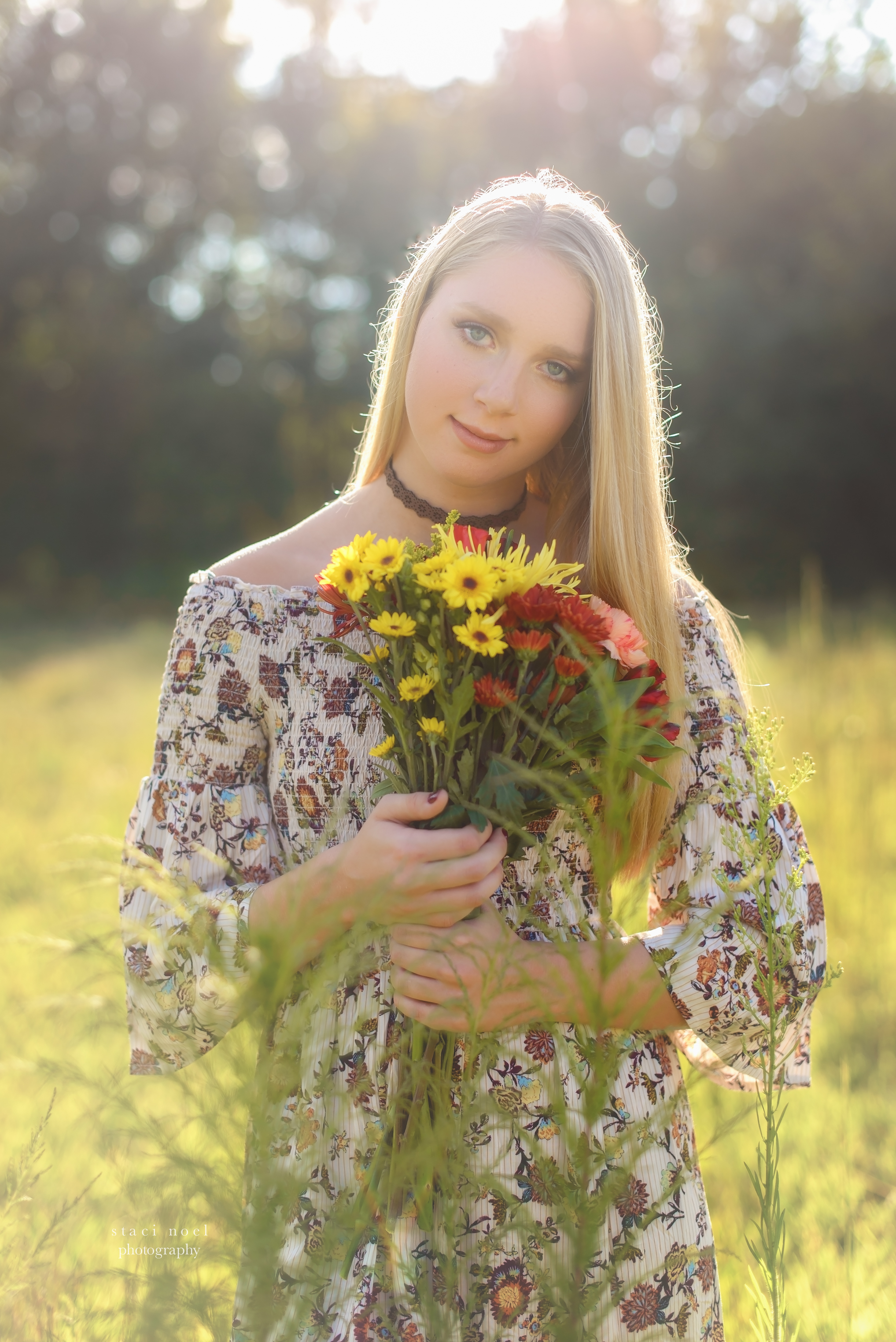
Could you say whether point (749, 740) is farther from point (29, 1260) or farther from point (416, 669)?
point (29, 1260)

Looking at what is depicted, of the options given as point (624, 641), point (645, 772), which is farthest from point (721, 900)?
point (624, 641)

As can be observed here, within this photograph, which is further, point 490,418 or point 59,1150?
point 490,418

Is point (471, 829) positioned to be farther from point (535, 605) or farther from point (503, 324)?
point (503, 324)

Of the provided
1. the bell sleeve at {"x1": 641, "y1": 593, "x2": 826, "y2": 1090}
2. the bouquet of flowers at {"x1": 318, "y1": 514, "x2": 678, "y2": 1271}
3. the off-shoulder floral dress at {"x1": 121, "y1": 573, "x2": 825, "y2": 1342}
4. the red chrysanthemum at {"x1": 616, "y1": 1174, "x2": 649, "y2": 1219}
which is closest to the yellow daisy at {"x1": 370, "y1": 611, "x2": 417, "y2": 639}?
the bouquet of flowers at {"x1": 318, "y1": 514, "x2": 678, "y2": 1271}

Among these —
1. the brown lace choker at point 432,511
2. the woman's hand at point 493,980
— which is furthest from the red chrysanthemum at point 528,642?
the brown lace choker at point 432,511

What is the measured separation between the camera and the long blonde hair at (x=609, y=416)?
1336 mm

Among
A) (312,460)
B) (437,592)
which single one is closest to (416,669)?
(437,592)

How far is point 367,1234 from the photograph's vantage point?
3.68 feet

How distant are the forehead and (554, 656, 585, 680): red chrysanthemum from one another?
1.81 ft

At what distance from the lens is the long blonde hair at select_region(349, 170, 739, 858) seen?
52.6 inches

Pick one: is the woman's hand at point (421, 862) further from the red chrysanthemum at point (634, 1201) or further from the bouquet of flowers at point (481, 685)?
the red chrysanthemum at point (634, 1201)

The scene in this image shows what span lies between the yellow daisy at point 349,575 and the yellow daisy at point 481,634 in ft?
0.40

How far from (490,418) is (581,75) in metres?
16.2

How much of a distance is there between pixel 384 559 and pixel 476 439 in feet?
1.29
